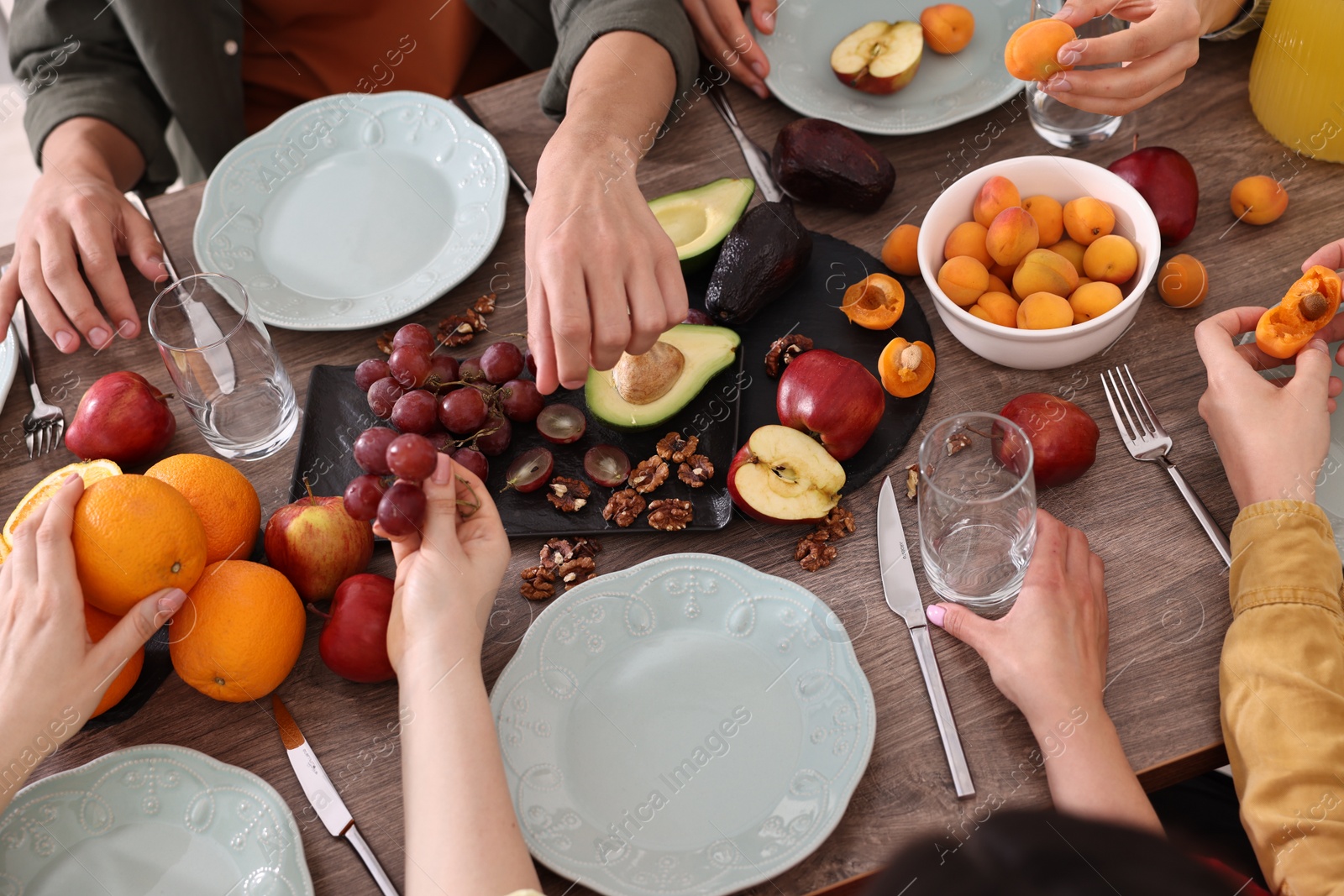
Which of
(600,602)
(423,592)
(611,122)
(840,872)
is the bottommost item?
(840,872)

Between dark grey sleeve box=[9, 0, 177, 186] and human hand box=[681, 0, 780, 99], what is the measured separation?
3.01 feet

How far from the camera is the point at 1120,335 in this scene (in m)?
1.07

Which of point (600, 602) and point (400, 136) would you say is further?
point (400, 136)

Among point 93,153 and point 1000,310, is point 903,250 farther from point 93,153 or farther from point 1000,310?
point 93,153

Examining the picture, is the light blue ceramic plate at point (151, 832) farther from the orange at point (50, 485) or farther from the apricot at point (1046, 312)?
the apricot at point (1046, 312)

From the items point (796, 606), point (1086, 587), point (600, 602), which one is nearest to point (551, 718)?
point (600, 602)

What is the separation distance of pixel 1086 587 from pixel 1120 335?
0.35 metres

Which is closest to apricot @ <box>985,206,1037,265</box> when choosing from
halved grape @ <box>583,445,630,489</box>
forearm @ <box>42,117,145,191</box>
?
halved grape @ <box>583,445,630,489</box>

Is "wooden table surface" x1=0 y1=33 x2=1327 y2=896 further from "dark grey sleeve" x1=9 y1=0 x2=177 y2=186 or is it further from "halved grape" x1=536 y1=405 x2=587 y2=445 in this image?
"dark grey sleeve" x1=9 y1=0 x2=177 y2=186

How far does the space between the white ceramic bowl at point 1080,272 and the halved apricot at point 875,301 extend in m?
0.05

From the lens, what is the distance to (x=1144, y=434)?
3.25 feet

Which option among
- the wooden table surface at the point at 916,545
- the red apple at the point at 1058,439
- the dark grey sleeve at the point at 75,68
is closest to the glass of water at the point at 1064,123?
the wooden table surface at the point at 916,545

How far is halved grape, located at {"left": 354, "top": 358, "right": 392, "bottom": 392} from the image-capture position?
1105 mm

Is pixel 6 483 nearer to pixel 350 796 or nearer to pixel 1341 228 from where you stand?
pixel 350 796
